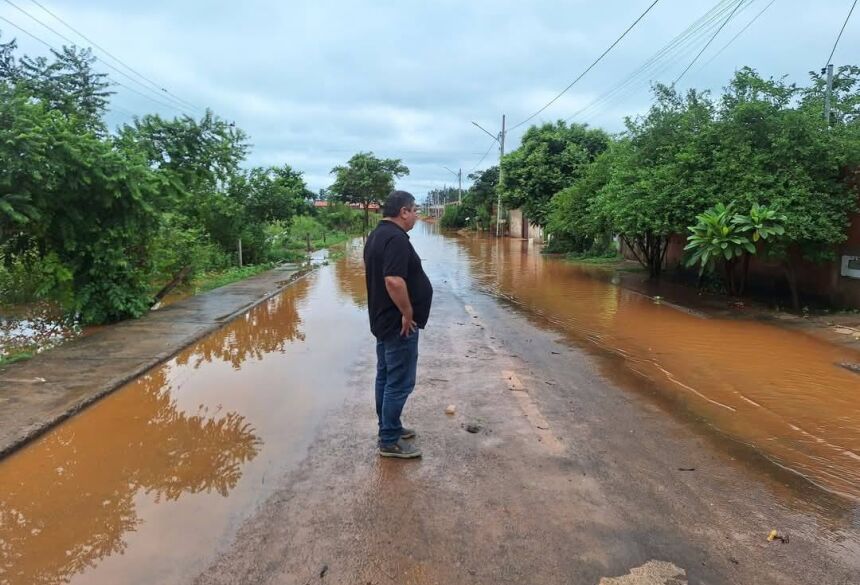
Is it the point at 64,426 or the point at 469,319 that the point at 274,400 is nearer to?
the point at 64,426

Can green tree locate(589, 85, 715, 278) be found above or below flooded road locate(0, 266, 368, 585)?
above

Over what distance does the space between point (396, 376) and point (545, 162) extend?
28954 millimetres

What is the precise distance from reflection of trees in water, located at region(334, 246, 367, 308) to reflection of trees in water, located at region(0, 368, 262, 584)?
283 inches

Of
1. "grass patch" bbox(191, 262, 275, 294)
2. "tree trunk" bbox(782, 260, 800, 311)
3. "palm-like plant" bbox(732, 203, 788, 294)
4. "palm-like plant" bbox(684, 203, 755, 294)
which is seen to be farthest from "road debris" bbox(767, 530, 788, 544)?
"grass patch" bbox(191, 262, 275, 294)

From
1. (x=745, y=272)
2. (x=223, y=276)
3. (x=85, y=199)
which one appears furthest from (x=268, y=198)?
(x=745, y=272)

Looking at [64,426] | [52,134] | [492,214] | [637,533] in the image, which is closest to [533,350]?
[637,533]

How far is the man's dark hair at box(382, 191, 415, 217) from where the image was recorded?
4.17 m

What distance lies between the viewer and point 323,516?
345cm

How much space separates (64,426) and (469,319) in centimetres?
693

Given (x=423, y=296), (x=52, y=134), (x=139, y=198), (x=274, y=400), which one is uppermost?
(x=52, y=134)

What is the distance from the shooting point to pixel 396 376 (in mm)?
4141

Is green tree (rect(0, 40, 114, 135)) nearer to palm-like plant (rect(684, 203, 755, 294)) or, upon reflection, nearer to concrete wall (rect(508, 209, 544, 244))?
palm-like plant (rect(684, 203, 755, 294))

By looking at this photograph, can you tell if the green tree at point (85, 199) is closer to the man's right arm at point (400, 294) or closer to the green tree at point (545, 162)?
the man's right arm at point (400, 294)

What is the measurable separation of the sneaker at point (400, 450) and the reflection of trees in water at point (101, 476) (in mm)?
1026
